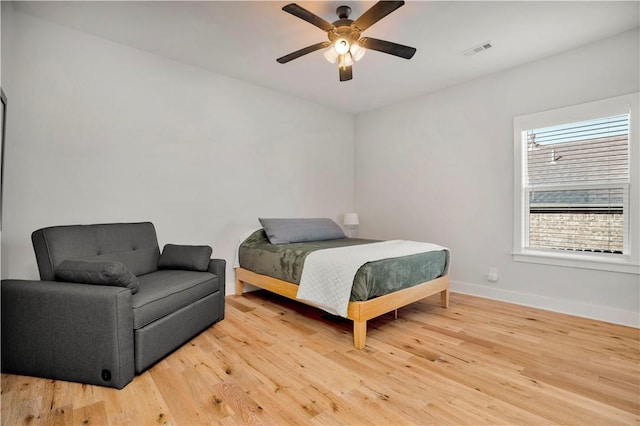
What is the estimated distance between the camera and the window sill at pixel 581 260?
2.80 metres

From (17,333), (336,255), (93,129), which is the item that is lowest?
(17,333)

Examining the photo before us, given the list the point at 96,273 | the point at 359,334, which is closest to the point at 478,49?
the point at 359,334

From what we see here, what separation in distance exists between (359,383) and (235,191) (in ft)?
8.79

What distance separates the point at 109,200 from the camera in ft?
9.62

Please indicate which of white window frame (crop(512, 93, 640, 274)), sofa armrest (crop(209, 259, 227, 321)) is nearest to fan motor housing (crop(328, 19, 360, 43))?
sofa armrest (crop(209, 259, 227, 321))

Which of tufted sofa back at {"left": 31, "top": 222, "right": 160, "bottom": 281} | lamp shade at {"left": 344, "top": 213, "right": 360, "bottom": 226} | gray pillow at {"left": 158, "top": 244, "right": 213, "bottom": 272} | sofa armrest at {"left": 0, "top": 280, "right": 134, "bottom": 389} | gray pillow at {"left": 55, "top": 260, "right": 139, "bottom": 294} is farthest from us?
lamp shade at {"left": 344, "top": 213, "right": 360, "bottom": 226}

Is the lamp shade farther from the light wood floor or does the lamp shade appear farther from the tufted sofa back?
the tufted sofa back

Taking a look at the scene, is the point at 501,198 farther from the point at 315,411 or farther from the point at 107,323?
the point at 107,323

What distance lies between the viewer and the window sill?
280 cm

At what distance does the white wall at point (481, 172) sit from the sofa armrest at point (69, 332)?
11.8ft

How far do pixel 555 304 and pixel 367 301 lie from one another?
2.21 meters

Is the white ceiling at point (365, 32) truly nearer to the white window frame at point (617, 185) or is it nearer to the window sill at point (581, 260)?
the white window frame at point (617, 185)

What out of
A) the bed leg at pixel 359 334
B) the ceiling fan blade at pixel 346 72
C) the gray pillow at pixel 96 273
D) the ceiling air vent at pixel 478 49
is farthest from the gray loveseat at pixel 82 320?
the ceiling air vent at pixel 478 49

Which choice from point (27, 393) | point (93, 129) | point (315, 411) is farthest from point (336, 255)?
point (93, 129)
